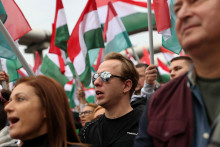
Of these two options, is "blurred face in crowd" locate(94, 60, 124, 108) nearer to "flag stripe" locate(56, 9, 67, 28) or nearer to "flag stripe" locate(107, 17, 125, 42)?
"flag stripe" locate(107, 17, 125, 42)

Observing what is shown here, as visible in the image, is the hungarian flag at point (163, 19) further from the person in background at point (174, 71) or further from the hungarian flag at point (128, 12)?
the hungarian flag at point (128, 12)

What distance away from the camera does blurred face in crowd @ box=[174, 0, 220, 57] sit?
1.39 metres

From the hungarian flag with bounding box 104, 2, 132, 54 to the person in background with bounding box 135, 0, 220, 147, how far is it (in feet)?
14.2

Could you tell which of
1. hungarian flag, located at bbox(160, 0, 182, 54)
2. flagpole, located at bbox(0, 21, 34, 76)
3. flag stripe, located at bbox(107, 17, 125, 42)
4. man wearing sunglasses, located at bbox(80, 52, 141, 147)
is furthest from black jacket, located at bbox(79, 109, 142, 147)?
flag stripe, located at bbox(107, 17, 125, 42)

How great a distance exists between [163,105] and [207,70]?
28cm

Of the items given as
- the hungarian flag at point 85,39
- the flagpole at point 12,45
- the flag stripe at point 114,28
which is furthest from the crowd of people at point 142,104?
the flag stripe at point 114,28

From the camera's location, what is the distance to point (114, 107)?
2971mm

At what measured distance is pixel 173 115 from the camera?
145cm

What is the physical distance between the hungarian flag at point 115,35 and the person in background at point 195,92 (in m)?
4.32

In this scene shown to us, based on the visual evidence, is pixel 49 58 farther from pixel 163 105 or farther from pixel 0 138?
pixel 163 105

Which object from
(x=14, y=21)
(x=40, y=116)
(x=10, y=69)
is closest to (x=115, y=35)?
(x=14, y=21)

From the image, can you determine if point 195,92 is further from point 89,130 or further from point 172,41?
point 172,41

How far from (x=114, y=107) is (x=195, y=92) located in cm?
158

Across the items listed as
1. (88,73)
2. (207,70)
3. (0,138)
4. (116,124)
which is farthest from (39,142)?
(88,73)
